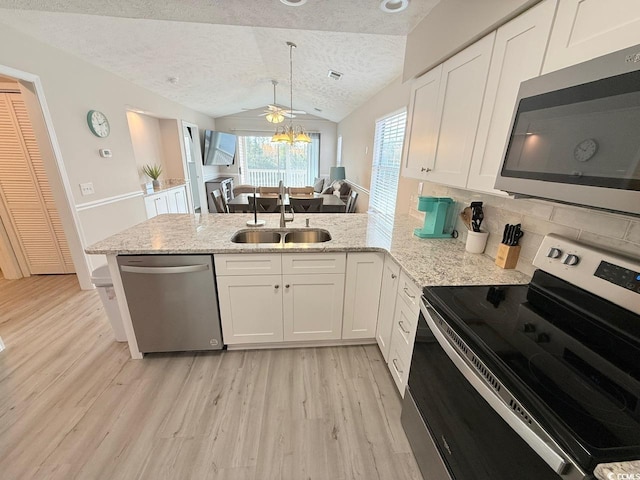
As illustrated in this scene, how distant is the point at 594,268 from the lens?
0.98m

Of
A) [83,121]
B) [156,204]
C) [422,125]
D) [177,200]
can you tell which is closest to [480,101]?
[422,125]

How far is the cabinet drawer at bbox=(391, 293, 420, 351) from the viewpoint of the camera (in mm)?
1391

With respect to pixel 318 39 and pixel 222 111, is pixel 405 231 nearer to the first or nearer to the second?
pixel 318 39

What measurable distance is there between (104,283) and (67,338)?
837 mm

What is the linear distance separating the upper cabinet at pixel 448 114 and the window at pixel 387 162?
1274mm

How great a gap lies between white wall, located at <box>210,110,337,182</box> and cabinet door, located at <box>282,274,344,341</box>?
23.8 feet

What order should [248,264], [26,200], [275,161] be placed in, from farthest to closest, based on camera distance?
[275,161] → [26,200] → [248,264]

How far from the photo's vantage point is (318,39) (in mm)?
2807

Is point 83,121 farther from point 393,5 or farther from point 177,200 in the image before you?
point 393,5

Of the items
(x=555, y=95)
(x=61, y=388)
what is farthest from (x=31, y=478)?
(x=555, y=95)

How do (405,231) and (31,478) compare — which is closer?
(31,478)

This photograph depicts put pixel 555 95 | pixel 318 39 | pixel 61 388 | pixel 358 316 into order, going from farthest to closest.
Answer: pixel 318 39, pixel 358 316, pixel 61 388, pixel 555 95

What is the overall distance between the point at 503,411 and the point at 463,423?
285mm

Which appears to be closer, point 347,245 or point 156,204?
point 347,245
